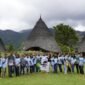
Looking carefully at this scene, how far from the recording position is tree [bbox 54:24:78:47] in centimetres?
9350

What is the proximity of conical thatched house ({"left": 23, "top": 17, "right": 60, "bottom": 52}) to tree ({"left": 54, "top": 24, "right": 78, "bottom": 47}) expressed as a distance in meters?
28.8

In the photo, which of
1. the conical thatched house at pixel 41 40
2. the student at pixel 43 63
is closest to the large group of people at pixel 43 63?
the student at pixel 43 63

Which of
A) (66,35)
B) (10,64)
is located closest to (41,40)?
(10,64)

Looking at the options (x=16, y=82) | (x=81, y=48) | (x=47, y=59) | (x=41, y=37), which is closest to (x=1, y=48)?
(x=41, y=37)

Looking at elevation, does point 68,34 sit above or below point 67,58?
above

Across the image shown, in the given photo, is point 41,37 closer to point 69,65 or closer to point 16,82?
point 69,65

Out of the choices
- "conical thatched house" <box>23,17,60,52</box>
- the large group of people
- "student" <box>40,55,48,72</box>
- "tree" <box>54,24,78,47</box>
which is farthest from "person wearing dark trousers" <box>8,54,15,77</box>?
"tree" <box>54,24,78,47</box>

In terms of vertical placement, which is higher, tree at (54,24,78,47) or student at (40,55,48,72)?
tree at (54,24,78,47)

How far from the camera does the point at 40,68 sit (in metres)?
32.4

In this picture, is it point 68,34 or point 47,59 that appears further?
point 68,34

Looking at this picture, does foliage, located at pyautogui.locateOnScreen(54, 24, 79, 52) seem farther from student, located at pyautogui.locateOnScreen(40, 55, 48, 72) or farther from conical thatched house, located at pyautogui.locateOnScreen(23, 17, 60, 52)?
student, located at pyautogui.locateOnScreen(40, 55, 48, 72)

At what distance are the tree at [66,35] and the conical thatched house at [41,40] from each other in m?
28.8

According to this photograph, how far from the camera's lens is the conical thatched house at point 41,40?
196 ft

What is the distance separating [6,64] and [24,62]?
7.29 feet
